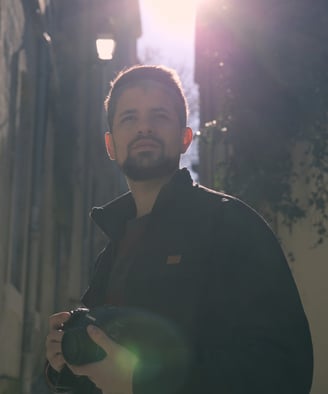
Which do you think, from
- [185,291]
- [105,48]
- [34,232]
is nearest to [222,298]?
[185,291]

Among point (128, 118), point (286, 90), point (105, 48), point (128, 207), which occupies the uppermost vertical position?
point (105, 48)

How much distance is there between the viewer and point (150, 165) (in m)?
1.87

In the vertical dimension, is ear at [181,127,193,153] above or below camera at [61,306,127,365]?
above

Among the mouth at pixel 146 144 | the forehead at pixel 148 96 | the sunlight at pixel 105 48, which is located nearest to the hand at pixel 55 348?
the mouth at pixel 146 144

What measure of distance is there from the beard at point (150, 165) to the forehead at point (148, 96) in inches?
4.2

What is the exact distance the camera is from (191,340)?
152 cm

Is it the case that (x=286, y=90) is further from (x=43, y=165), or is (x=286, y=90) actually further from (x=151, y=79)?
(x=151, y=79)

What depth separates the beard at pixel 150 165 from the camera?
1865mm

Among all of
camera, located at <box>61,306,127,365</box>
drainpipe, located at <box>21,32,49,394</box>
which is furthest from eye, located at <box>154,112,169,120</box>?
drainpipe, located at <box>21,32,49,394</box>

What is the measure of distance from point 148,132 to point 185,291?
49 cm

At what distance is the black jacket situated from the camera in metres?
1.45

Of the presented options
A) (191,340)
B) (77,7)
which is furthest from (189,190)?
(77,7)

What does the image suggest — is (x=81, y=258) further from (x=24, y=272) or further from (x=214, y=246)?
(x=214, y=246)

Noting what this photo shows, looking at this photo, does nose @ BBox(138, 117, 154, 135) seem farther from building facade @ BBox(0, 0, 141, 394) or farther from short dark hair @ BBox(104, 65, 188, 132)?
building facade @ BBox(0, 0, 141, 394)
